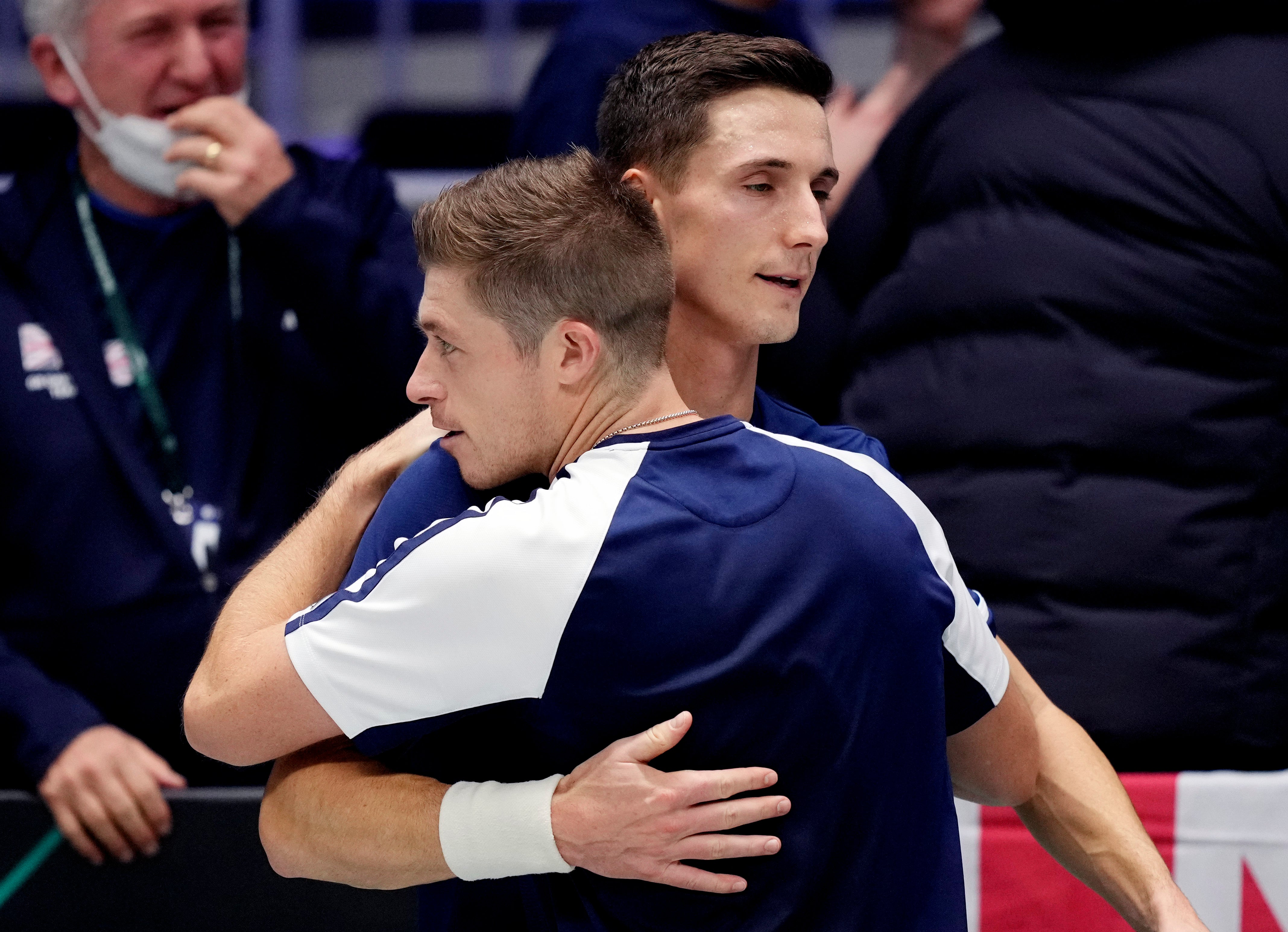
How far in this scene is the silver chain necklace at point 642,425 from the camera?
1494 mm

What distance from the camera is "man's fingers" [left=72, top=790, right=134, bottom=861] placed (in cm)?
227

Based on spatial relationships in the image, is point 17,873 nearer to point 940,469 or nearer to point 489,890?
point 489,890

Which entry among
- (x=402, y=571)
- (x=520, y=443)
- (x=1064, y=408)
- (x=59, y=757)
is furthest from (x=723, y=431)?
(x=59, y=757)

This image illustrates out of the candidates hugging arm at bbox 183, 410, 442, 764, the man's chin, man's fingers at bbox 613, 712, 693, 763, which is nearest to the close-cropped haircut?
the man's chin

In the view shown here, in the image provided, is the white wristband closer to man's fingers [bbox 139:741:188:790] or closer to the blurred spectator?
man's fingers [bbox 139:741:188:790]

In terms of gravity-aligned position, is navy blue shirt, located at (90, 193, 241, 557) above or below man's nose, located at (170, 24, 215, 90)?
below

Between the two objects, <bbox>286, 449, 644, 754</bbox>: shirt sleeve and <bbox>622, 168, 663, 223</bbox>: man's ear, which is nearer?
<bbox>286, 449, 644, 754</bbox>: shirt sleeve

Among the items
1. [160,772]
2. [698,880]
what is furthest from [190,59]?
[698,880]

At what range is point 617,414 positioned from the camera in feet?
4.95

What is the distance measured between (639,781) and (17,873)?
135cm

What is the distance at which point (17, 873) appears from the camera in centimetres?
227

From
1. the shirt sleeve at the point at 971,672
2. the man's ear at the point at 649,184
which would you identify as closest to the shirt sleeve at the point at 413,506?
the man's ear at the point at 649,184

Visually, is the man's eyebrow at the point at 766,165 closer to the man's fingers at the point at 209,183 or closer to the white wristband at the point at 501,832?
the white wristband at the point at 501,832

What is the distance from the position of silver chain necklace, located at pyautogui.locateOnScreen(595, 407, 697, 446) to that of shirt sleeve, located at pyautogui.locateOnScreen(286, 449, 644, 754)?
0.08 m
